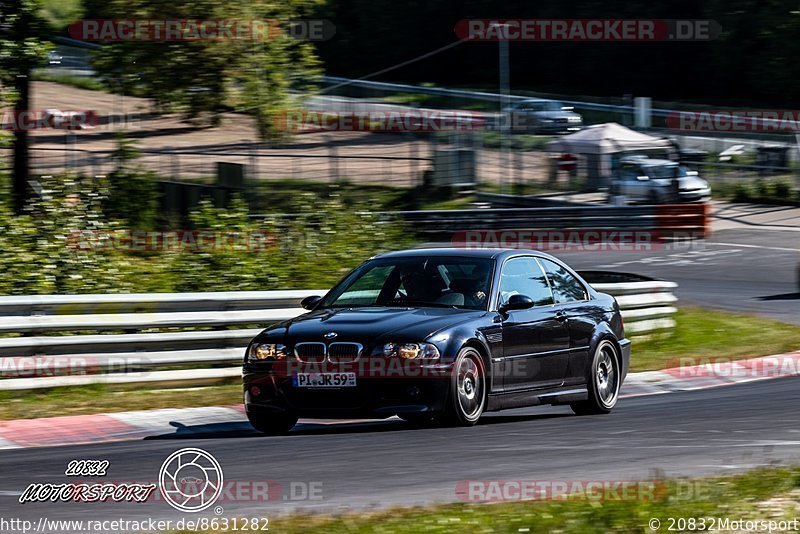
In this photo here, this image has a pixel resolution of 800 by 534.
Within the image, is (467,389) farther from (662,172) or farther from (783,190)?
(783,190)

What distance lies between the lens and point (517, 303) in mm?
9898

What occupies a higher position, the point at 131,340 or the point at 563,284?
the point at 563,284

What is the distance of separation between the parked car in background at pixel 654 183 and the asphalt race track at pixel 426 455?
83.8 ft

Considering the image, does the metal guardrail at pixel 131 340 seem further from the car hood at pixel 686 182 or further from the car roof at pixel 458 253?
the car hood at pixel 686 182

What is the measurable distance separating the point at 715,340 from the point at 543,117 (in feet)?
125

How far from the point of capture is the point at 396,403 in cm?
914

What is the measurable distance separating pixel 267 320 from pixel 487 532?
7.41 meters

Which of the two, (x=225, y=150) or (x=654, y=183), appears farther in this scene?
(x=225, y=150)

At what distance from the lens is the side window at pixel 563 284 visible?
11.0 m

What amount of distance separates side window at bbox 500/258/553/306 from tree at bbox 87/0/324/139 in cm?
1945

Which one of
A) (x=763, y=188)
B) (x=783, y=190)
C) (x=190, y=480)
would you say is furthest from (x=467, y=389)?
(x=763, y=188)

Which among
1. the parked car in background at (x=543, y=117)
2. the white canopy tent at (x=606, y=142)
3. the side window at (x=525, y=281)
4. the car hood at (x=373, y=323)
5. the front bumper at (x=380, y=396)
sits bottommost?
the front bumper at (x=380, y=396)

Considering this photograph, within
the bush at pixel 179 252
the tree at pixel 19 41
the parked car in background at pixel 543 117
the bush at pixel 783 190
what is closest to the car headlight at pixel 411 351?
the bush at pixel 179 252

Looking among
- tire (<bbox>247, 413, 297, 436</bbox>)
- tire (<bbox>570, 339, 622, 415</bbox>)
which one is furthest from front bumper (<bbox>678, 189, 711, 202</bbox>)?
tire (<bbox>247, 413, 297, 436</bbox>)
